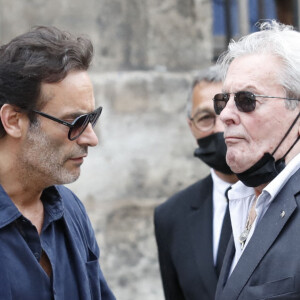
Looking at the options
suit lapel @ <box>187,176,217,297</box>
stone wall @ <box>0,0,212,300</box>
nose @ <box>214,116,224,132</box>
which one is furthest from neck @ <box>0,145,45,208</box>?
stone wall @ <box>0,0,212,300</box>

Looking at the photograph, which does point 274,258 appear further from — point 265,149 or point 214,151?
point 214,151

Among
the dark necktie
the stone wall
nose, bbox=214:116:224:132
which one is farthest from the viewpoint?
the stone wall

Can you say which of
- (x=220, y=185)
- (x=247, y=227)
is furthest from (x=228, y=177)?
(x=247, y=227)

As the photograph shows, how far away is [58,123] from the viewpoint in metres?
2.81

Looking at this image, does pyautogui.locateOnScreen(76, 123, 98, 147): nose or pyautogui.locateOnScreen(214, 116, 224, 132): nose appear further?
pyautogui.locateOnScreen(214, 116, 224, 132): nose

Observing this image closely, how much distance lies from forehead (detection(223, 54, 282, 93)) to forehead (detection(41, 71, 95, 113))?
59cm

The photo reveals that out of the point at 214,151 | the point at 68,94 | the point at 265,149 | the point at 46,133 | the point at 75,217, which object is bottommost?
the point at 75,217

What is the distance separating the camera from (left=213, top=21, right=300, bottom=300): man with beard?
96.6 inches

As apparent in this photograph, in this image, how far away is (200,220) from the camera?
3.65 meters

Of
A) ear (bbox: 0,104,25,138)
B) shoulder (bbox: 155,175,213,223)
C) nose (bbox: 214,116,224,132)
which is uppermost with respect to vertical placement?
ear (bbox: 0,104,25,138)

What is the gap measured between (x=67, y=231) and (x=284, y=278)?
3.07 feet

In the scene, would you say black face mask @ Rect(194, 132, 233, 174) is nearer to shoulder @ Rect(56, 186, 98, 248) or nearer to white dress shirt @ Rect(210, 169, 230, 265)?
white dress shirt @ Rect(210, 169, 230, 265)

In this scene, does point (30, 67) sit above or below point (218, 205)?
above

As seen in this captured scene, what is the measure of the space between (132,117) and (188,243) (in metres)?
1.52
